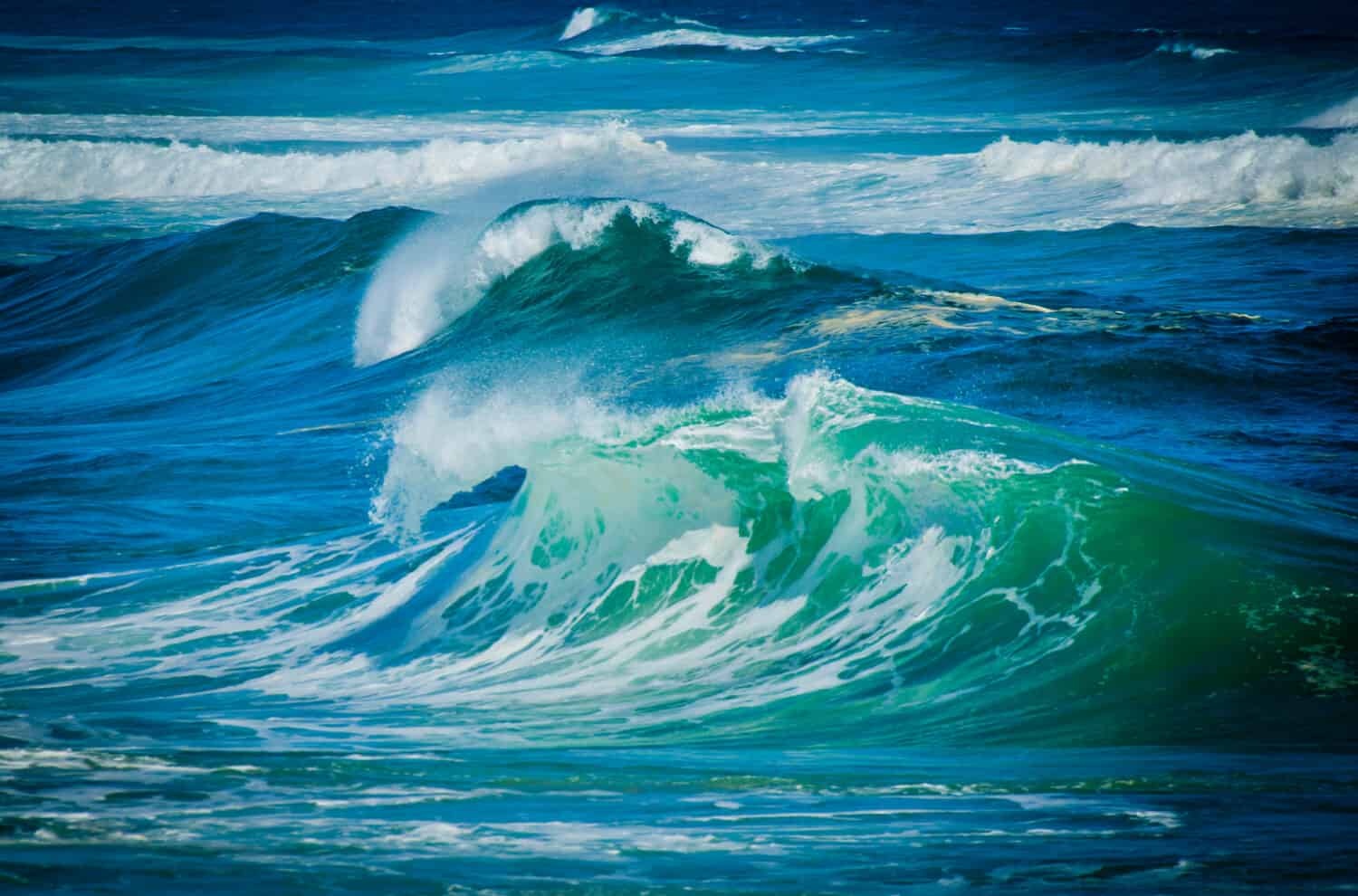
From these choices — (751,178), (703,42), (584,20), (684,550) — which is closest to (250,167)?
(751,178)

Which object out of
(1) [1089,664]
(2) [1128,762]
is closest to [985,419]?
(1) [1089,664]

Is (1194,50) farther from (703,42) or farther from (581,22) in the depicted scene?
(581,22)

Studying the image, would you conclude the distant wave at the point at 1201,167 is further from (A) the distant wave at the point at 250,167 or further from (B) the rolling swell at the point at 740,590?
(B) the rolling swell at the point at 740,590

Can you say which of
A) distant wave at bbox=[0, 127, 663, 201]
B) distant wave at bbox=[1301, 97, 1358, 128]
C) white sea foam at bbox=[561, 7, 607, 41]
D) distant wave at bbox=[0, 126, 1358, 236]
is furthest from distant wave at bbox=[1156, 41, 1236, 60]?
white sea foam at bbox=[561, 7, 607, 41]

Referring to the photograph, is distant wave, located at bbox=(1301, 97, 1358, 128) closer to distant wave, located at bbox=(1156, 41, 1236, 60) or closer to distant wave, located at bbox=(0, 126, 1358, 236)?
distant wave, located at bbox=(0, 126, 1358, 236)

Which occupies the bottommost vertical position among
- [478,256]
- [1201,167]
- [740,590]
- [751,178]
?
[740,590]

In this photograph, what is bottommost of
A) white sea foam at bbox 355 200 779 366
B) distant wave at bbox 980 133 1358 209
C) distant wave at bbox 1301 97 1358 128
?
white sea foam at bbox 355 200 779 366
